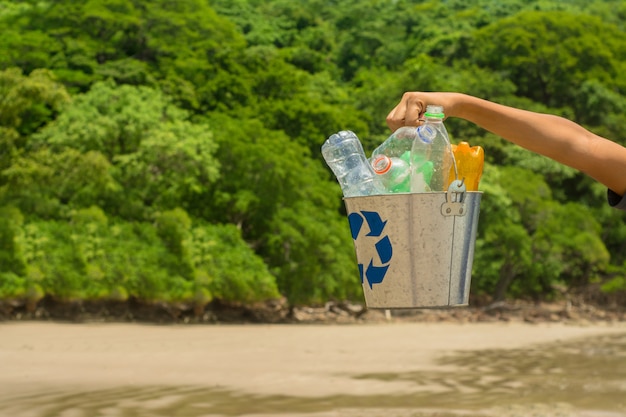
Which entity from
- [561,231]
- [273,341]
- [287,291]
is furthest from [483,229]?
[273,341]

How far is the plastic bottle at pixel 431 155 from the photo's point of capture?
2.24m

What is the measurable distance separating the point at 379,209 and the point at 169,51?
1024 inches

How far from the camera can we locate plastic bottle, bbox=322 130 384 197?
2.33m

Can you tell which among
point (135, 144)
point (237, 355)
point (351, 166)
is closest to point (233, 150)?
point (135, 144)

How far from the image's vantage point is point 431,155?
227cm

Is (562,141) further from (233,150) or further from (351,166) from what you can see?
(233,150)

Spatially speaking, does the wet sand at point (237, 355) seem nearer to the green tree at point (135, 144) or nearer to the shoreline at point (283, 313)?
the shoreline at point (283, 313)

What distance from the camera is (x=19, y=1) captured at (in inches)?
1307

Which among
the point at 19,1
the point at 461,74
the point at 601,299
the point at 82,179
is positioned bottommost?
the point at 601,299

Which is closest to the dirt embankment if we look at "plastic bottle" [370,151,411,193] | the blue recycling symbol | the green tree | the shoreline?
the shoreline

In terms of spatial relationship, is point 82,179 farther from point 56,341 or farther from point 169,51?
point 169,51

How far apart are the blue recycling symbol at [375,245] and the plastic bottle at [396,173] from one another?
0.27 feet

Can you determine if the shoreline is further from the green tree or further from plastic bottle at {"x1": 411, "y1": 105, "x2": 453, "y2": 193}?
plastic bottle at {"x1": 411, "y1": 105, "x2": 453, "y2": 193}

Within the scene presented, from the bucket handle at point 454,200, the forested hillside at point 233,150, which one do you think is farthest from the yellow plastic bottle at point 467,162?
the forested hillside at point 233,150
